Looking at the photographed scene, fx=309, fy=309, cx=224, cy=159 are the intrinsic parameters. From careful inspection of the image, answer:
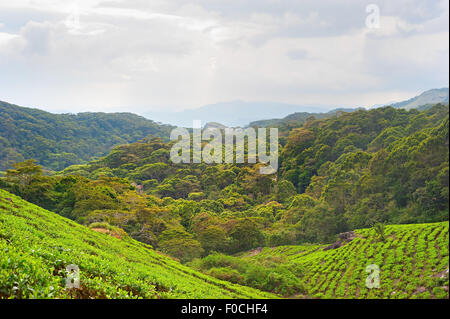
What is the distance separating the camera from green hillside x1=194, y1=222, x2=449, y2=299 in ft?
Result: 30.6

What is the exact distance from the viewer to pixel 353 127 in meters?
53.8

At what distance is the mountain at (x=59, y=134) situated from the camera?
96250 mm

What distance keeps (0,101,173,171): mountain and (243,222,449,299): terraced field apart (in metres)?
91.9

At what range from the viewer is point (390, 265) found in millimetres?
12531

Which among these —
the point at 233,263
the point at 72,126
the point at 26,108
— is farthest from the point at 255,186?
the point at 26,108

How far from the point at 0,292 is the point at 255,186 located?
4424cm
